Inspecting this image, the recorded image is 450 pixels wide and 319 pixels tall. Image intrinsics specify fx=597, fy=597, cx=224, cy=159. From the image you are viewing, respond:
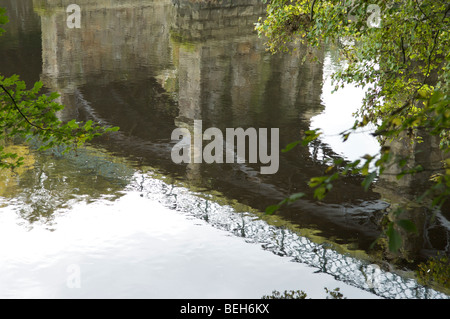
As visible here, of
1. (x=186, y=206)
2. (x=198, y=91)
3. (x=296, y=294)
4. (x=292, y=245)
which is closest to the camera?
(x=296, y=294)

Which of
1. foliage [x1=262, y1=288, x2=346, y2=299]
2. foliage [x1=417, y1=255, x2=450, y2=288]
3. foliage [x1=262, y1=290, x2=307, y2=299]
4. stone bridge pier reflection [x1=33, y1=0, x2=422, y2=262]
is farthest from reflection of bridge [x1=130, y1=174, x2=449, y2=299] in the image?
foliage [x1=262, y1=290, x2=307, y2=299]

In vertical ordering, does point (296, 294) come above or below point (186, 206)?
below

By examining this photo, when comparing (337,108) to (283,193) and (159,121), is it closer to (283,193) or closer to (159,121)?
(159,121)

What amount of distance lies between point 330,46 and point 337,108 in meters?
18.8

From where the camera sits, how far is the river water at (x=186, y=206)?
44.2ft

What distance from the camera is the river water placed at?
13.5 meters

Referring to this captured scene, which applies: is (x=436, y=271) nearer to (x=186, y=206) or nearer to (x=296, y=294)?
(x=296, y=294)

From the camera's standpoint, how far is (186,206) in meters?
17.5

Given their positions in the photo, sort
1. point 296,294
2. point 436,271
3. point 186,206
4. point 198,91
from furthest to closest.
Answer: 1. point 198,91
2. point 186,206
3. point 436,271
4. point 296,294

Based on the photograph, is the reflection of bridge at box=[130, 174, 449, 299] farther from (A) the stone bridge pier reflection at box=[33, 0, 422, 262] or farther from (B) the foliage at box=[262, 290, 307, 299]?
(B) the foliage at box=[262, 290, 307, 299]

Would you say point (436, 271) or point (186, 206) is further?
point (186, 206)

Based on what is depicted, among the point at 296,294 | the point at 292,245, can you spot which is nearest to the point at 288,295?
the point at 296,294

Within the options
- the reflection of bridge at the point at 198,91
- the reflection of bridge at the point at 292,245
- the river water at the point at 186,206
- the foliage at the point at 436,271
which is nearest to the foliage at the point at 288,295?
the river water at the point at 186,206

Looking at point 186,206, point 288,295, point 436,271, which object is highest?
point 186,206
